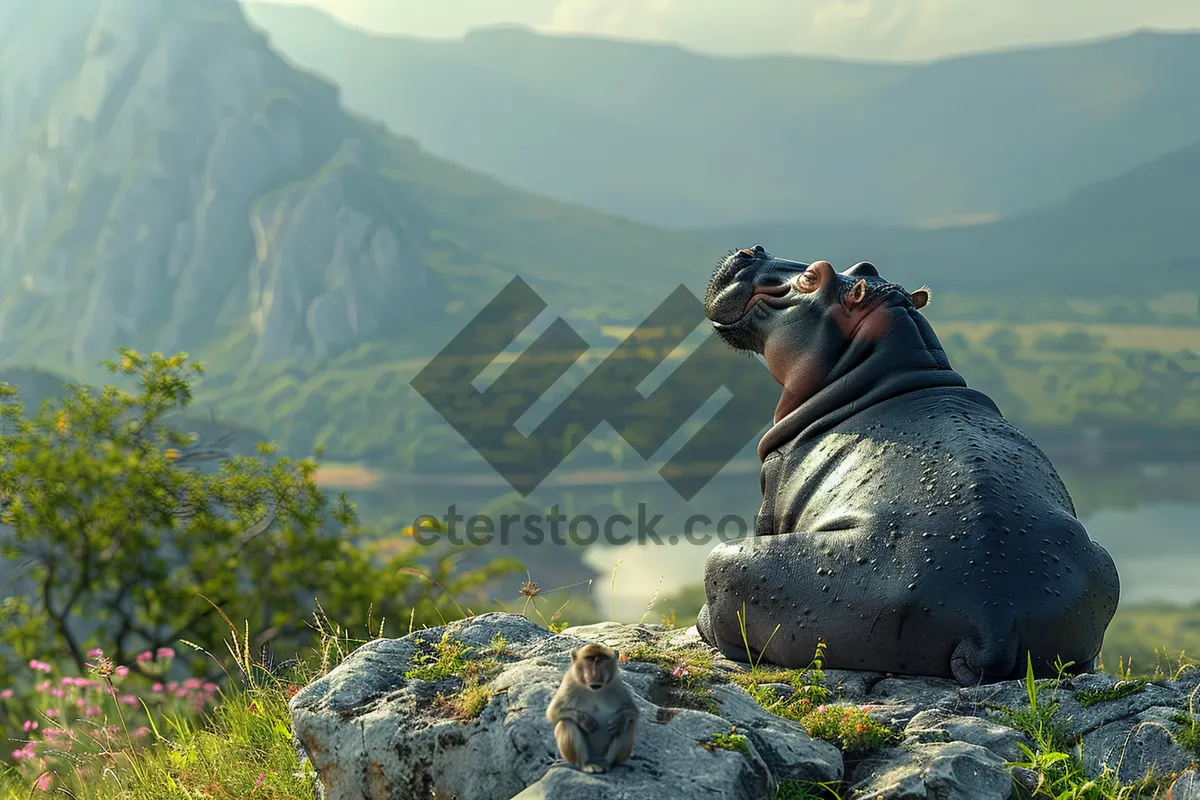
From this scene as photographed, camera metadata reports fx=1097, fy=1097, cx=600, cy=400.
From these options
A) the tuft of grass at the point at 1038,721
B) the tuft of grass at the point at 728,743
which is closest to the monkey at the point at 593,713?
the tuft of grass at the point at 728,743

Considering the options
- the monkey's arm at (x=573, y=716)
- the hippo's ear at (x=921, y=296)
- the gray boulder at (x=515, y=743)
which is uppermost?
the hippo's ear at (x=921, y=296)

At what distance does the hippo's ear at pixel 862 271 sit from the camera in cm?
712

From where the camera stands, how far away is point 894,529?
216 inches

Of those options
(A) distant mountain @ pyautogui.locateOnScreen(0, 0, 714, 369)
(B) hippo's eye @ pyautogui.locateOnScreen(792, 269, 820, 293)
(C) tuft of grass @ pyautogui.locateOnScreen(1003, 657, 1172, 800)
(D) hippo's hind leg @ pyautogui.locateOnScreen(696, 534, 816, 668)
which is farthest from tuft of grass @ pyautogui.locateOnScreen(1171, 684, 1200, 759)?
(A) distant mountain @ pyautogui.locateOnScreen(0, 0, 714, 369)

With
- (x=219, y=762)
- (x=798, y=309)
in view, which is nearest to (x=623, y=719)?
(x=219, y=762)

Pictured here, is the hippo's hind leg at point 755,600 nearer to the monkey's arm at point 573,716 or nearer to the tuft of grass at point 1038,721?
the tuft of grass at point 1038,721

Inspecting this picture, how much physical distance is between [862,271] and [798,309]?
57 cm

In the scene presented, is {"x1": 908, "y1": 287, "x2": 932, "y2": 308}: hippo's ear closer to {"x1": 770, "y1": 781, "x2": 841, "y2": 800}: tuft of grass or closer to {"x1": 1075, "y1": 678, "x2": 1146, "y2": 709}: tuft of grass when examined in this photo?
{"x1": 1075, "y1": 678, "x2": 1146, "y2": 709}: tuft of grass

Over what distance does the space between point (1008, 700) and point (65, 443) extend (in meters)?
12.7

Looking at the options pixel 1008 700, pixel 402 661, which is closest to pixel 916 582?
pixel 1008 700

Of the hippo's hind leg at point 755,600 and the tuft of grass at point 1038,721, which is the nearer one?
the tuft of grass at point 1038,721

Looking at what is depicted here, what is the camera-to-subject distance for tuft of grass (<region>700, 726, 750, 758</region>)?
3895 mm

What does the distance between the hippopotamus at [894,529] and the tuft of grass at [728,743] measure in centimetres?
166

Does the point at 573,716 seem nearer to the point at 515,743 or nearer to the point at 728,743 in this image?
the point at 515,743
